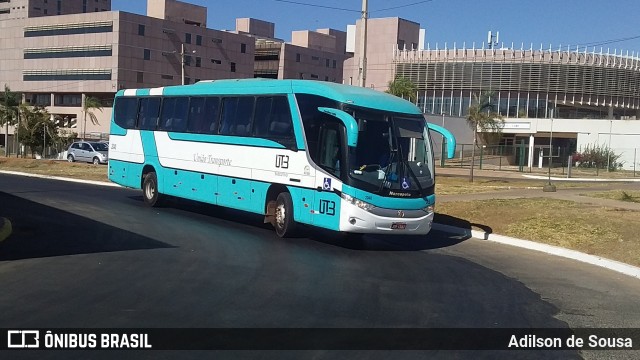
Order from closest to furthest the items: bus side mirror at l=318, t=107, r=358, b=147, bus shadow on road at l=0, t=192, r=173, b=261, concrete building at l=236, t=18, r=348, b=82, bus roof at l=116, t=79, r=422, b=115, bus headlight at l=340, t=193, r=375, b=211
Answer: bus shadow on road at l=0, t=192, r=173, b=261 < bus side mirror at l=318, t=107, r=358, b=147 < bus headlight at l=340, t=193, r=375, b=211 < bus roof at l=116, t=79, r=422, b=115 < concrete building at l=236, t=18, r=348, b=82

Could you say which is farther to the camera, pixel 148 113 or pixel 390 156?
pixel 148 113

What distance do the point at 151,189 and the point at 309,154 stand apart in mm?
7433

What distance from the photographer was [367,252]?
13.1 metres

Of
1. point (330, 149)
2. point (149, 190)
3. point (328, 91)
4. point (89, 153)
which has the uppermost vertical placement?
point (328, 91)

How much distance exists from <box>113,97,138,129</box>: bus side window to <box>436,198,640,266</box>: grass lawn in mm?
9794

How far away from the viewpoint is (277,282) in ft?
31.6

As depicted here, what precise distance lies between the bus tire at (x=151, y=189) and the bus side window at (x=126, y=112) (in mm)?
1911

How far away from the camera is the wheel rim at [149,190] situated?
62.4 feet

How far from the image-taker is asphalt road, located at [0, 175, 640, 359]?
7531 millimetres

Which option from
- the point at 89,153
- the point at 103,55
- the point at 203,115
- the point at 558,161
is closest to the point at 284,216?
the point at 203,115

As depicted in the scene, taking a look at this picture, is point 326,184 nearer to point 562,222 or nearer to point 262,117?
point 262,117

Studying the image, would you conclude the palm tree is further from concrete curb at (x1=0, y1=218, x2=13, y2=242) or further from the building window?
concrete curb at (x1=0, y1=218, x2=13, y2=242)

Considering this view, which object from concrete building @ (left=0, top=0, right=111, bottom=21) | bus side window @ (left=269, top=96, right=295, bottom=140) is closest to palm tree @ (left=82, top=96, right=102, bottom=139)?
concrete building @ (left=0, top=0, right=111, bottom=21)

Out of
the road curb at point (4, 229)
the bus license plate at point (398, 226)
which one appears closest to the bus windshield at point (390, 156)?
the bus license plate at point (398, 226)
